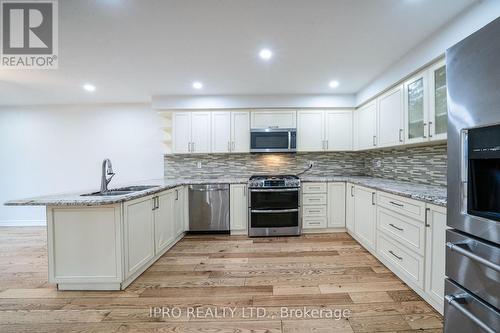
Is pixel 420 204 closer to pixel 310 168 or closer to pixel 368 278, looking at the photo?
pixel 368 278

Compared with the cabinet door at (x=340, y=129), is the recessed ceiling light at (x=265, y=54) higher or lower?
higher

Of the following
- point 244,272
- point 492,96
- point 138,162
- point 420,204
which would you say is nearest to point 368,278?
point 420,204

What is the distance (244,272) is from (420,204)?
1762 mm

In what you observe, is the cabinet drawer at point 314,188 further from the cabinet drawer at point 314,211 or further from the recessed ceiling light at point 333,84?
the recessed ceiling light at point 333,84

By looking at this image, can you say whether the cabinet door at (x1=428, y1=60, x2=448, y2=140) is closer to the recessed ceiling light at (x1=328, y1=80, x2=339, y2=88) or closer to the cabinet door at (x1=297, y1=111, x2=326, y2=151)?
the recessed ceiling light at (x1=328, y1=80, x2=339, y2=88)

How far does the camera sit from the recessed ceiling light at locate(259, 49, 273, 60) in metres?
2.29

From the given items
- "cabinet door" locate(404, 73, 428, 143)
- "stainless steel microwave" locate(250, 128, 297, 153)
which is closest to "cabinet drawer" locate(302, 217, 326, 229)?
"stainless steel microwave" locate(250, 128, 297, 153)

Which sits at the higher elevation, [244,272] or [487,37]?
[487,37]

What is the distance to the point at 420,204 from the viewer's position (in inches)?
70.3

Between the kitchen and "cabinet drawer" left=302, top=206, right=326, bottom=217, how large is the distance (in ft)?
0.08

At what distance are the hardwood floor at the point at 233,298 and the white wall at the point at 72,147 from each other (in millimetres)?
1883

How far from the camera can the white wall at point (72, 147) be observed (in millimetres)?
4262

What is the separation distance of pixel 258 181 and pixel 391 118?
1.98 metres

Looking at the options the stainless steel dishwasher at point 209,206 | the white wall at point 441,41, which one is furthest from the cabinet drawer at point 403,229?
the stainless steel dishwasher at point 209,206
